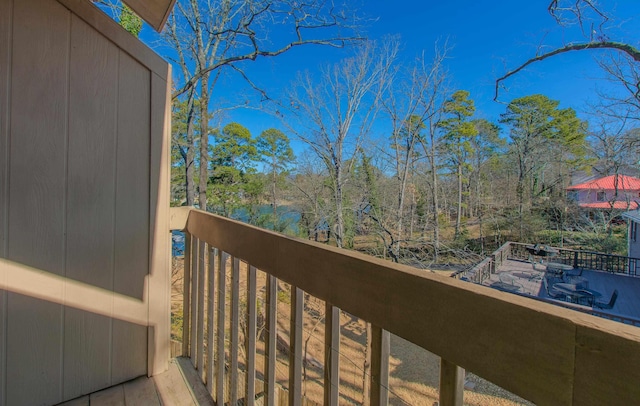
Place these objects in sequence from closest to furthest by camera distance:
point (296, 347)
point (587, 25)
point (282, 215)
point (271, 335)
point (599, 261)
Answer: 1. point (296, 347)
2. point (271, 335)
3. point (587, 25)
4. point (599, 261)
5. point (282, 215)

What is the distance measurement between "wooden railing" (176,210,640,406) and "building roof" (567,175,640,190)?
17.4m

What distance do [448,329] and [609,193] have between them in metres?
19.5

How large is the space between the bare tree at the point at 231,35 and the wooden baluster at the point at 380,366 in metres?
5.67

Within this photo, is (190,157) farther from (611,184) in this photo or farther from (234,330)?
(611,184)

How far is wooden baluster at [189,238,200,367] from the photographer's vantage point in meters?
1.59

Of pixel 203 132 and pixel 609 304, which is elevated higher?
pixel 203 132

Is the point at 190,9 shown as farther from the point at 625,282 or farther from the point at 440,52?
the point at 625,282

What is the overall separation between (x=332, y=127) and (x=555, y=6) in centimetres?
668

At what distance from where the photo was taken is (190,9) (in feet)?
22.9

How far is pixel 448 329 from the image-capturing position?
1.79 feet

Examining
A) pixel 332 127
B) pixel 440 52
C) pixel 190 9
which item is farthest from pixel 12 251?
pixel 440 52

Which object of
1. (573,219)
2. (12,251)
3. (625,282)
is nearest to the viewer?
(12,251)

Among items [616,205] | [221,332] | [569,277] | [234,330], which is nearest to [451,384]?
[234,330]

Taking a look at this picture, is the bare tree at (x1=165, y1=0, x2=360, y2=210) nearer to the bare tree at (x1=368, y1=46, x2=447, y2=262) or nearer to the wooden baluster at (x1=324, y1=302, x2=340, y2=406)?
the bare tree at (x1=368, y1=46, x2=447, y2=262)
